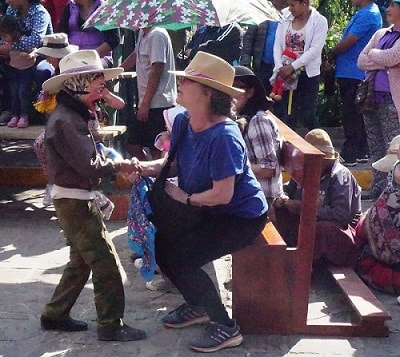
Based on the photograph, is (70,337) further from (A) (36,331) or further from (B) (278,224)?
(B) (278,224)

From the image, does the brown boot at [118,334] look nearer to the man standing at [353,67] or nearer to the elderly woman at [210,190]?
the elderly woman at [210,190]

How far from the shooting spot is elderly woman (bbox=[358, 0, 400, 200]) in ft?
23.3

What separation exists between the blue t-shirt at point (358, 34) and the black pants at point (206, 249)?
4.15 metres

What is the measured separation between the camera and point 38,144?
6.75m

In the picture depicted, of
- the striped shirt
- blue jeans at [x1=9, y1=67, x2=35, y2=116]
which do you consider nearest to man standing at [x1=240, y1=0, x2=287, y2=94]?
blue jeans at [x1=9, y1=67, x2=35, y2=116]

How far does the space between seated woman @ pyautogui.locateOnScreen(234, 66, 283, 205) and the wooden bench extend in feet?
1.75

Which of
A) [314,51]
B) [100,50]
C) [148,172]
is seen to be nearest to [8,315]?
[148,172]

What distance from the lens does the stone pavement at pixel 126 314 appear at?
4.54m

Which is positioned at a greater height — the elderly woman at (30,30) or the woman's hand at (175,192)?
the elderly woman at (30,30)

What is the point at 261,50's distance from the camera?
852 cm

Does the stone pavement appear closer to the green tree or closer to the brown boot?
the brown boot

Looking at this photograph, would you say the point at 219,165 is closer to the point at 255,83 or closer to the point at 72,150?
the point at 72,150

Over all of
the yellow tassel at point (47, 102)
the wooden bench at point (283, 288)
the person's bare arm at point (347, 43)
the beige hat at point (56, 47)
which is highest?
the beige hat at point (56, 47)

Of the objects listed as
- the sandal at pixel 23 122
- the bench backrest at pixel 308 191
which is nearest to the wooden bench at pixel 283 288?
the bench backrest at pixel 308 191
